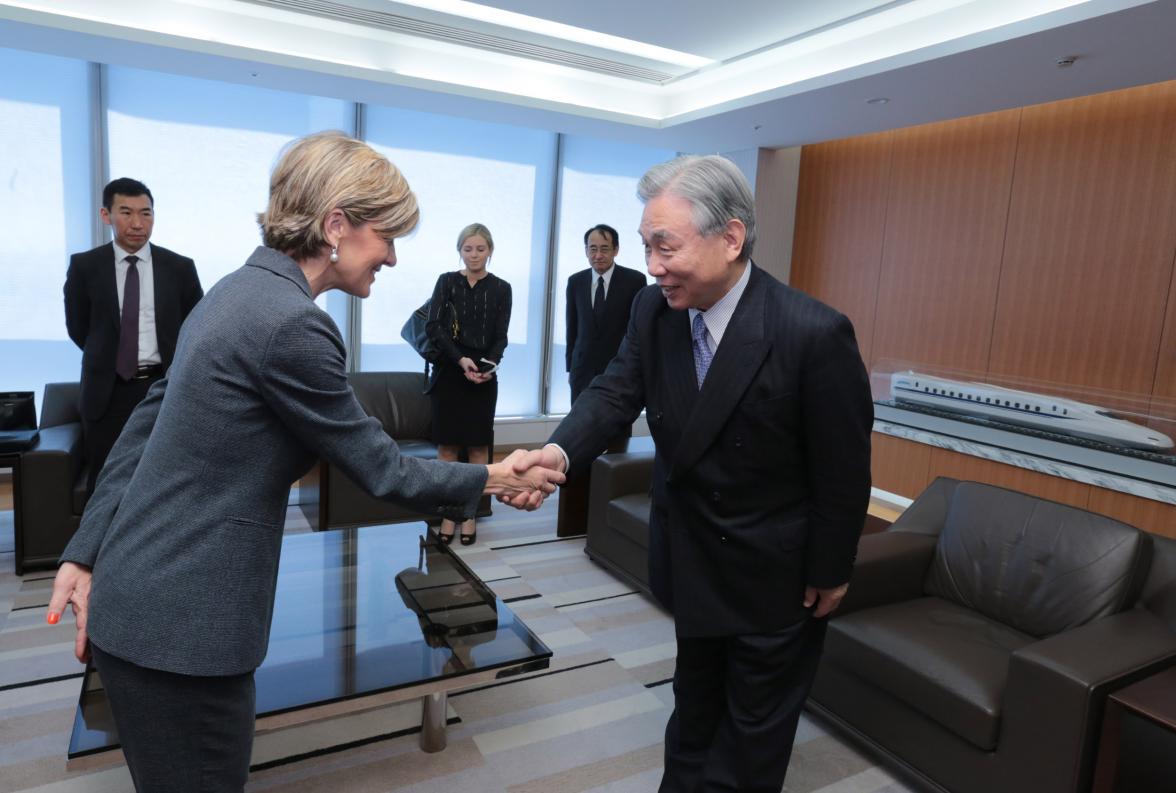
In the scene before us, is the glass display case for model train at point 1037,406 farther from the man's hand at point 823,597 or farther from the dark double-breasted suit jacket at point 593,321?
the man's hand at point 823,597

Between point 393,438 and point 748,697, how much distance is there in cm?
317

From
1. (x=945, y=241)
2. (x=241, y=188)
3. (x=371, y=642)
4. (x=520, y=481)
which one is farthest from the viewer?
(x=241, y=188)

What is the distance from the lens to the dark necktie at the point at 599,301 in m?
4.69

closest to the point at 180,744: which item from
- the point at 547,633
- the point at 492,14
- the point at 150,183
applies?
the point at 547,633

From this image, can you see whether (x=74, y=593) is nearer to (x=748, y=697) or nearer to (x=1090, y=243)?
(x=748, y=697)

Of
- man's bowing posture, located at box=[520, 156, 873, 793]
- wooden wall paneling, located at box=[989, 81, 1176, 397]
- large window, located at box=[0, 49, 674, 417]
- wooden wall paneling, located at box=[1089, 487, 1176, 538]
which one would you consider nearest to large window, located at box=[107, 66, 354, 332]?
large window, located at box=[0, 49, 674, 417]

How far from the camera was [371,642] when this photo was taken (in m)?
2.24

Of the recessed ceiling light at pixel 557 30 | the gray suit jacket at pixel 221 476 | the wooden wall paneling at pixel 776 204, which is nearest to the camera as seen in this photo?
the gray suit jacket at pixel 221 476

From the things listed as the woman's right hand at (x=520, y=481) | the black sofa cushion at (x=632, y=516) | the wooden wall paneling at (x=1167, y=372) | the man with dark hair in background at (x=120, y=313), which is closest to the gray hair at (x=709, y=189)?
the woman's right hand at (x=520, y=481)

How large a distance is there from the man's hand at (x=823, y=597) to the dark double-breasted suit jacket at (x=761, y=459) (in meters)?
0.02

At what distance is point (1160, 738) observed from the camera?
196 cm

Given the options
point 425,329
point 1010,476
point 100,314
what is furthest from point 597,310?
point 1010,476

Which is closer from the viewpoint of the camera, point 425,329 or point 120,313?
point 120,313

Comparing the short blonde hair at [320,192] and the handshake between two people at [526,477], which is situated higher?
the short blonde hair at [320,192]
